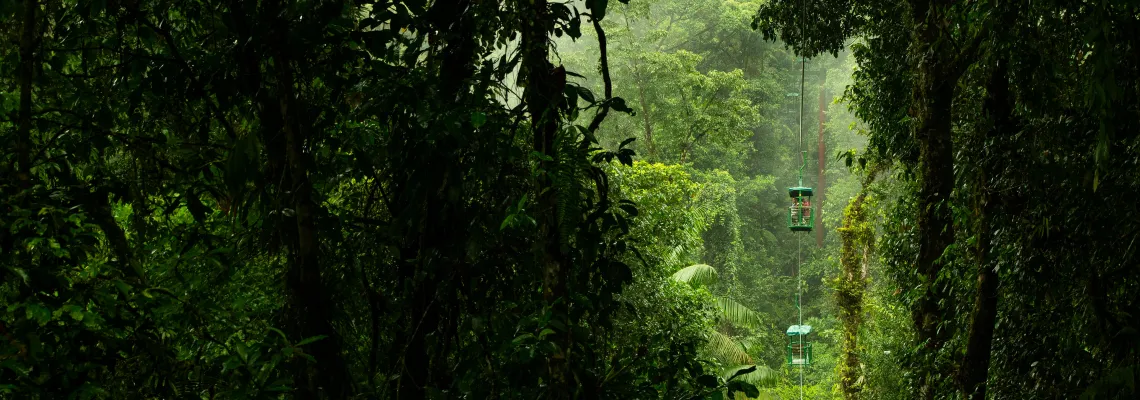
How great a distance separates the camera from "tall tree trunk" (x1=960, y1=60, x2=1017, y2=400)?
124 inches

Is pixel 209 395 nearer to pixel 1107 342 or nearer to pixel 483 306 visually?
pixel 483 306

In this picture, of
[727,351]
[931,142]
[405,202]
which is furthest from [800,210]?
[405,202]

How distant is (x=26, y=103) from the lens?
1.92m

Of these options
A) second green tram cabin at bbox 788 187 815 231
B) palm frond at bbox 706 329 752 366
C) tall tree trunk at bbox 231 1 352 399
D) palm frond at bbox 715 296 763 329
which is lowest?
tall tree trunk at bbox 231 1 352 399

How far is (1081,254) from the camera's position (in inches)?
101

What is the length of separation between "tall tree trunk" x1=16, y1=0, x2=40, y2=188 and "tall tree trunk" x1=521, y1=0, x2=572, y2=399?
0.91m

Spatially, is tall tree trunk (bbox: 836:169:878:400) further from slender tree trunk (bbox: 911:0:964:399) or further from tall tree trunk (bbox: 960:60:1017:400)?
tall tree trunk (bbox: 960:60:1017:400)

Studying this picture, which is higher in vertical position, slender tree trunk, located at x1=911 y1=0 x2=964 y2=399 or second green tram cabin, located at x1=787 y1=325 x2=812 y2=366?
second green tram cabin, located at x1=787 y1=325 x2=812 y2=366

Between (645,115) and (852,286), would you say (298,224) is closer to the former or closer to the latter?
(852,286)

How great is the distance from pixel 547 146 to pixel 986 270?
2187 millimetres

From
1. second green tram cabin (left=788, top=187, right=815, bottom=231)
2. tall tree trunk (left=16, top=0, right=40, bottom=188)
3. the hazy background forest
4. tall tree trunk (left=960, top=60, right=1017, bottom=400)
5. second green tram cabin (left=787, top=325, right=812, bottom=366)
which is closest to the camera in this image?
the hazy background forest

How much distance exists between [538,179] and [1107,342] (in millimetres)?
1430

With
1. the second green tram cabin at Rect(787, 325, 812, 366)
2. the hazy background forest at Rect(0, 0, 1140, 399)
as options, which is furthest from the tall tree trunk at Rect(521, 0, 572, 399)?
the second green tram cabin at Rect(787, 325, 812, 366)

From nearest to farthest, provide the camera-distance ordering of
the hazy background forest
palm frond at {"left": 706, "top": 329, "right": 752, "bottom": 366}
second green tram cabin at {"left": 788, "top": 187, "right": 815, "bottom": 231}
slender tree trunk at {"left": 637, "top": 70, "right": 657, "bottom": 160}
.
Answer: the hazy background forest
palm frond at {"left": 706, "top": 329, "right": 752, "bottom": 366}
second green tram cabin at {"left": 788, "top": 187, "right": 815, "bottom": 231}
slender tree trunk at {"left": 637, "top": 70, "right": 657, "bottom": 160}
